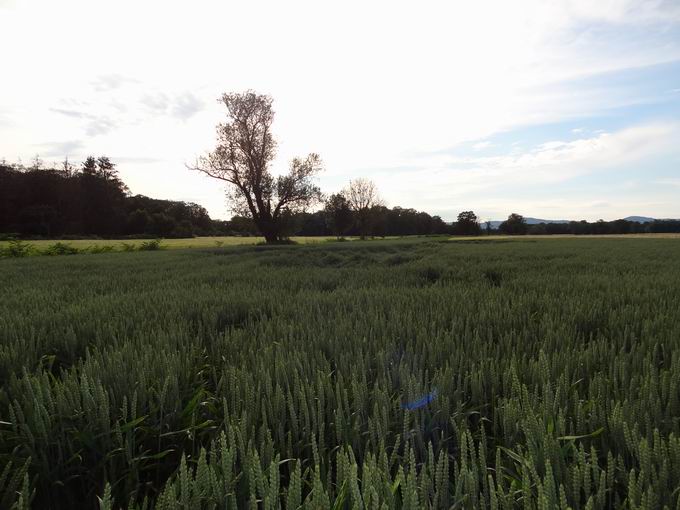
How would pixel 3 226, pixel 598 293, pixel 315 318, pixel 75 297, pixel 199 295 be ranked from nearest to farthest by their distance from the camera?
1. pixel 315 318
2. pixel 598 293
3. pixel 199 295
4. pixel 75 297
5. pixel 3 226

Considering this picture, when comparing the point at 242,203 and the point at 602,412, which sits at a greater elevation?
the point at 242,203

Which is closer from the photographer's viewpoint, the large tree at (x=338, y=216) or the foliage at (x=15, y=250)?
the foliage at (x=15, y=250)

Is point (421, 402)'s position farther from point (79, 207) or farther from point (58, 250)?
point (79, 207)

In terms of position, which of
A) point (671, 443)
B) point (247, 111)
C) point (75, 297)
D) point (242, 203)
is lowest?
point (75, 297)

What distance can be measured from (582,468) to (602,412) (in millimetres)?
384

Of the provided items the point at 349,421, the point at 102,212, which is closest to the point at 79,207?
the point at 102,212

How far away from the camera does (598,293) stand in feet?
13.3

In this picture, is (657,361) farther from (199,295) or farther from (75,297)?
(75,297)

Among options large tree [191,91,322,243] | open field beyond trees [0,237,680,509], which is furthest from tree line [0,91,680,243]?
open field beyond trees [0,237,680,509]

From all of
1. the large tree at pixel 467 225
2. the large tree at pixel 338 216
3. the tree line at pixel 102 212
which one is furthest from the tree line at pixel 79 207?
the large tree at pixel 467 225

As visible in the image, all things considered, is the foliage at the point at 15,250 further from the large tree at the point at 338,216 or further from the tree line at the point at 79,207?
the large tree at the point at 338,216

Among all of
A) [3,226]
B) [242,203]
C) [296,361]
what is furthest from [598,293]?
[3,226]

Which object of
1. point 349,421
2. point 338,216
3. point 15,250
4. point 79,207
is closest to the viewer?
point 349,421

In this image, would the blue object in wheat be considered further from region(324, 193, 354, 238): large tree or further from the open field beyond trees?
region(324, 193, 354, 238): large tree
